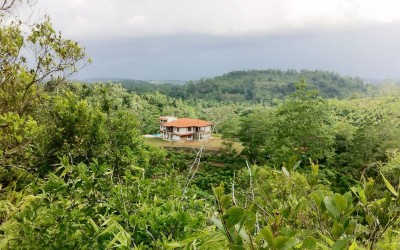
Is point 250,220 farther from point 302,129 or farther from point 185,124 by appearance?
point 185,124

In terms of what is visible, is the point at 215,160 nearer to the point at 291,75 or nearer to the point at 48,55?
the point at 48,55

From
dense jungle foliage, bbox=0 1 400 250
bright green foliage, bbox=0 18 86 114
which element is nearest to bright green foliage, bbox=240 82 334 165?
dense jungle foliage, bbox=0 1 400 250

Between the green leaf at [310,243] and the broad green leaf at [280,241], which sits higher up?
the broad green leaf at [280,241]

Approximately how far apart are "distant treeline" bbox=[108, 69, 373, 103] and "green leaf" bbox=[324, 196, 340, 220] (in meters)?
75.4

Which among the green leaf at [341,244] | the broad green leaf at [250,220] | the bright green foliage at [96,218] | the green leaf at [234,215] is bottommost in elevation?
the bright green foliage at [96,218]

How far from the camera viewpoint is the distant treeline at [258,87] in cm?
8331

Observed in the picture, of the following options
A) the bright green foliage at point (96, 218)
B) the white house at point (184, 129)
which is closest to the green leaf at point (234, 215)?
the bright green foliage at point (96, 218)

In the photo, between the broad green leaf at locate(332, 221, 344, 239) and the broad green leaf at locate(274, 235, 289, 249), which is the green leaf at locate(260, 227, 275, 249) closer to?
the broad green leaf at locate(274, 235, 289, 249)

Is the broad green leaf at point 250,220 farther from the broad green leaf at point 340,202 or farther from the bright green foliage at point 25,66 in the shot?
the bright green foliage at point 25,66

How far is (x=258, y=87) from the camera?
97.1 metres

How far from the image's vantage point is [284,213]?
1.06 metres

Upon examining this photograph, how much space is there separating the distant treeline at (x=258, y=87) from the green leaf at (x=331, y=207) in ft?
247

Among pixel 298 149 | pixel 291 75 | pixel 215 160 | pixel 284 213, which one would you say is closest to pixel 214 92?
pixel 291 75

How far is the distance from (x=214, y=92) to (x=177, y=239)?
8582cm
